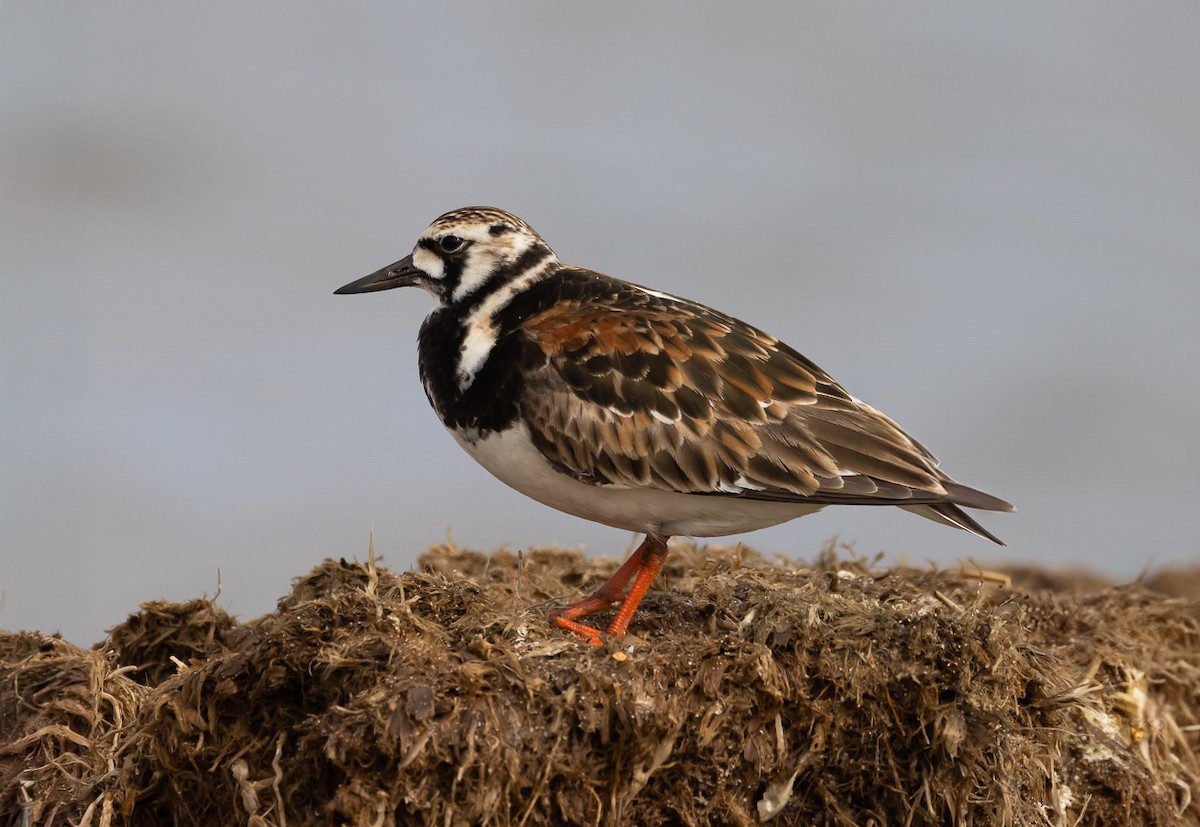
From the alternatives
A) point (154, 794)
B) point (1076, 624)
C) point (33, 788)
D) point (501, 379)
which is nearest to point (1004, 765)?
point (1076, 624)

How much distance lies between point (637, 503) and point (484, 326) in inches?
34.9

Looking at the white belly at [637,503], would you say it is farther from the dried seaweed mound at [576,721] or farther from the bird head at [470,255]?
the bird head at [470,255]

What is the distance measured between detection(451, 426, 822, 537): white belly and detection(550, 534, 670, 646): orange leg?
73 mm

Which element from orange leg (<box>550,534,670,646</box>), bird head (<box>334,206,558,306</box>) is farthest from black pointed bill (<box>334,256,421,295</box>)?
orange leg (<box>550,534,670,646</box>)

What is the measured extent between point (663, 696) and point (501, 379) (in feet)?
4.61

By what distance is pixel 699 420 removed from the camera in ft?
14.7

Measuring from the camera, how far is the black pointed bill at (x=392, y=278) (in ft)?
16.4

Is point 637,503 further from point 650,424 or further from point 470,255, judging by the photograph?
point 470,255

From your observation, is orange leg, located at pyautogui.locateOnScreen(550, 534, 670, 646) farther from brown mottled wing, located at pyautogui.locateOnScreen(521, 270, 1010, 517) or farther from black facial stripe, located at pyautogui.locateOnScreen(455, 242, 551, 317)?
→ black facial stripe, located at pyautogui.locateOnScreen(455, 242, 551, 317)

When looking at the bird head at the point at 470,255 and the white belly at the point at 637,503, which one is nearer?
the white belly at the point at 637,503

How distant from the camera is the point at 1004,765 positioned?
3.77 meters

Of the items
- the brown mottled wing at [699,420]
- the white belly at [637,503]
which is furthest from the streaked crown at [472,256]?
the white belly at [637,503]

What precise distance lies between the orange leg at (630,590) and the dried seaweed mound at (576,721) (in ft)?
0.28

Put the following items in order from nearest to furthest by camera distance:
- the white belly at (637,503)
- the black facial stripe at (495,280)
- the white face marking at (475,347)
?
1. the white belly at (637,503)
2. the white face marking at (475,347)
3. the black facial stripe at (495,280)
